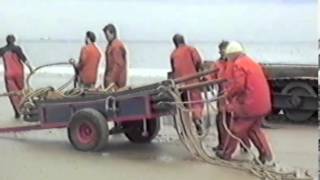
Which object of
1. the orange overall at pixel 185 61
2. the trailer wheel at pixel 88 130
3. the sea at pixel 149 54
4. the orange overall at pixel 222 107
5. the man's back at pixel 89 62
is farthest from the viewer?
the sea at pixel 149 54

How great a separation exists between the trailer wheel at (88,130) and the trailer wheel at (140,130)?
2.55 feet

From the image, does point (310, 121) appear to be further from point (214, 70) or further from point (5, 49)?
point (5, 49)

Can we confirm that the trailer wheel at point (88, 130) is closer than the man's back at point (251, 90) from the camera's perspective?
No

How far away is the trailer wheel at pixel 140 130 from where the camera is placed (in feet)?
34.6

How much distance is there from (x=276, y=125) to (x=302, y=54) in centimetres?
2937

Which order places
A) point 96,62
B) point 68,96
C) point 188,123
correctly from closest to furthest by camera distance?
point 188,123 < point 68,96 < point 96,62

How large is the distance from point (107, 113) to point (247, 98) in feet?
6.79

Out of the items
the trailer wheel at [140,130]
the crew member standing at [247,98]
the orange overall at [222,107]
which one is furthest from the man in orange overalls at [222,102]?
the trailer wheel at [140,130]

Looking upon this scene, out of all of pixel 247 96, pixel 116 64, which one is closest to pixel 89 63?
pixel 116 64

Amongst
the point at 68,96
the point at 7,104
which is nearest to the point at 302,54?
the point at 7,104

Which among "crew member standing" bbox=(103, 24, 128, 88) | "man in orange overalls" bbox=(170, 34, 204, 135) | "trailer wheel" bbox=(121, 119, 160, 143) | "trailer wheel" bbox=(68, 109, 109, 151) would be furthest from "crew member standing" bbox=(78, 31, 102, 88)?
"trailer wheel" bbox=(68, 109, 109, 151)

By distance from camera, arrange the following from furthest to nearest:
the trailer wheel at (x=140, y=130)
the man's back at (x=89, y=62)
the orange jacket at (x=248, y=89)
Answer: the man's back at (x=89, y=62), the trailer wheel at (x=140, y=130), the orange jacket at (x=248, y=89)

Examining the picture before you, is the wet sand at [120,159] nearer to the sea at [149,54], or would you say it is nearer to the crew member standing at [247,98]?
the crew member standing at [247,98]

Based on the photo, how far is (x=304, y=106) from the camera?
13.1 metres
